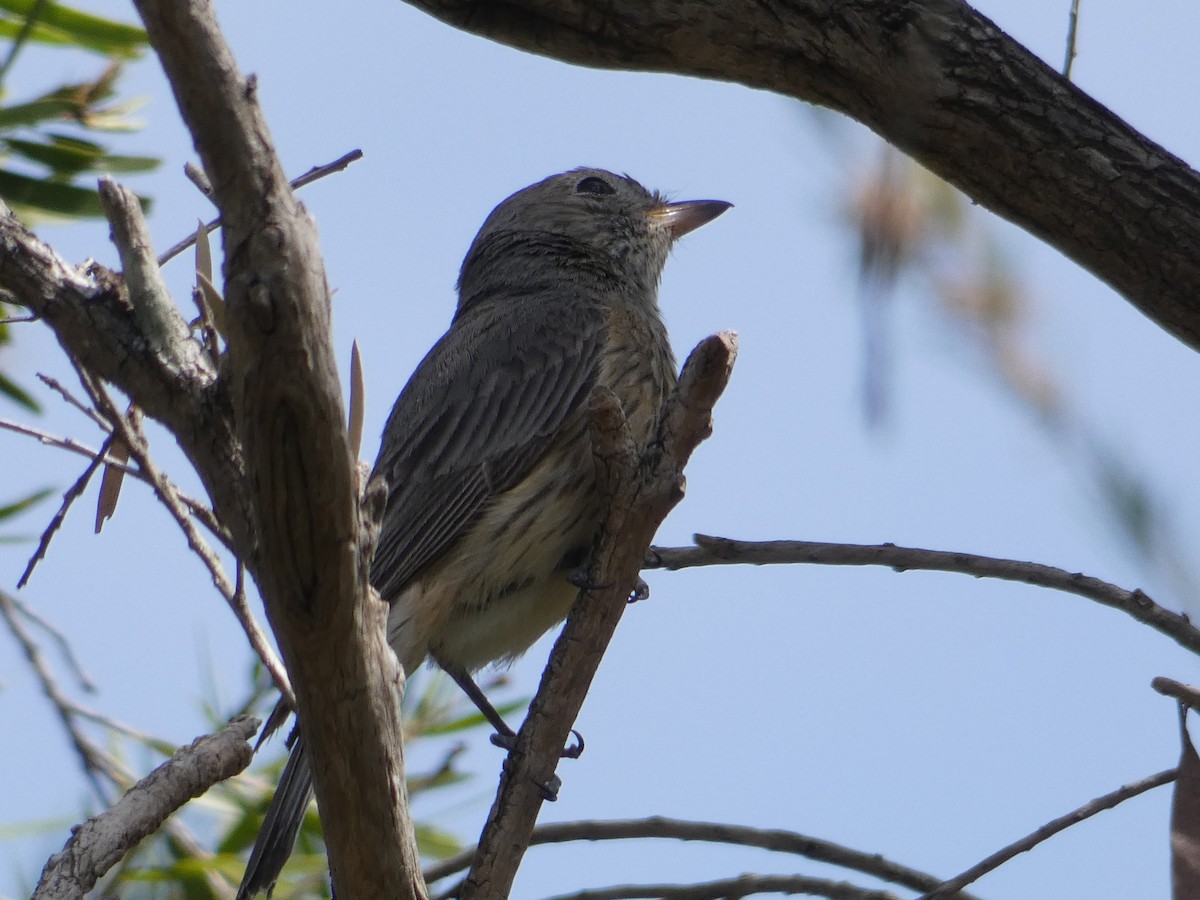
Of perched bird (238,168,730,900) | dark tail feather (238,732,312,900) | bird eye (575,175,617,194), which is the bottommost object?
dark tail feather (238,732,312,900)

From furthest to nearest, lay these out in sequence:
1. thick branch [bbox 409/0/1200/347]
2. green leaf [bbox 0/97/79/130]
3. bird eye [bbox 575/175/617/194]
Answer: bird eye [bbox 575/175/617/194] < green leaf [bbox 0/97/79/130] < thick branch [bbox 409/0/1200/347]

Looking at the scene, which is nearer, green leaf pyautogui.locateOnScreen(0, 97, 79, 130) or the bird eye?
green leaf pyautogui.locateOnScreen(0, 97, 79, 130)

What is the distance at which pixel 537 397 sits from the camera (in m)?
5.23

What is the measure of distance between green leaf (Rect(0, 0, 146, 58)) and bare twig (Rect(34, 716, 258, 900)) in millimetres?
2471

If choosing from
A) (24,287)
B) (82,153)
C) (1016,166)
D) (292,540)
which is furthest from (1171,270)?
(82,153)

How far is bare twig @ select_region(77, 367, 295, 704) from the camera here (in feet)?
9.27

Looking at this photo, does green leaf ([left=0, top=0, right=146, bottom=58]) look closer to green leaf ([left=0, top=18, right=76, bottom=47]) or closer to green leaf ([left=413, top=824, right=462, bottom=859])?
green leaf ([left=0, top=18, right=76, bottom=47])

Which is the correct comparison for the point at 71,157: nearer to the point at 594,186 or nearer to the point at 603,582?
the point at 603,582

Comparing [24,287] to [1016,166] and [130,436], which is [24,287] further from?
[1016,166]

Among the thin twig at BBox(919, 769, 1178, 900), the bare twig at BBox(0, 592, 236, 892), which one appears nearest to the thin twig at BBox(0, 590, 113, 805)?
the bare twig at BBox(0, 592, 236, 892)

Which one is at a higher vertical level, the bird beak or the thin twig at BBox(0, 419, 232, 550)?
the bird beak

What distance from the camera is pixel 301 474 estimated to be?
2.27 metres

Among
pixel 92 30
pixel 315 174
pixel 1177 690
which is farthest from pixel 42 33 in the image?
pixel 1177 690

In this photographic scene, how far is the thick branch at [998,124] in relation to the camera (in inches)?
140
